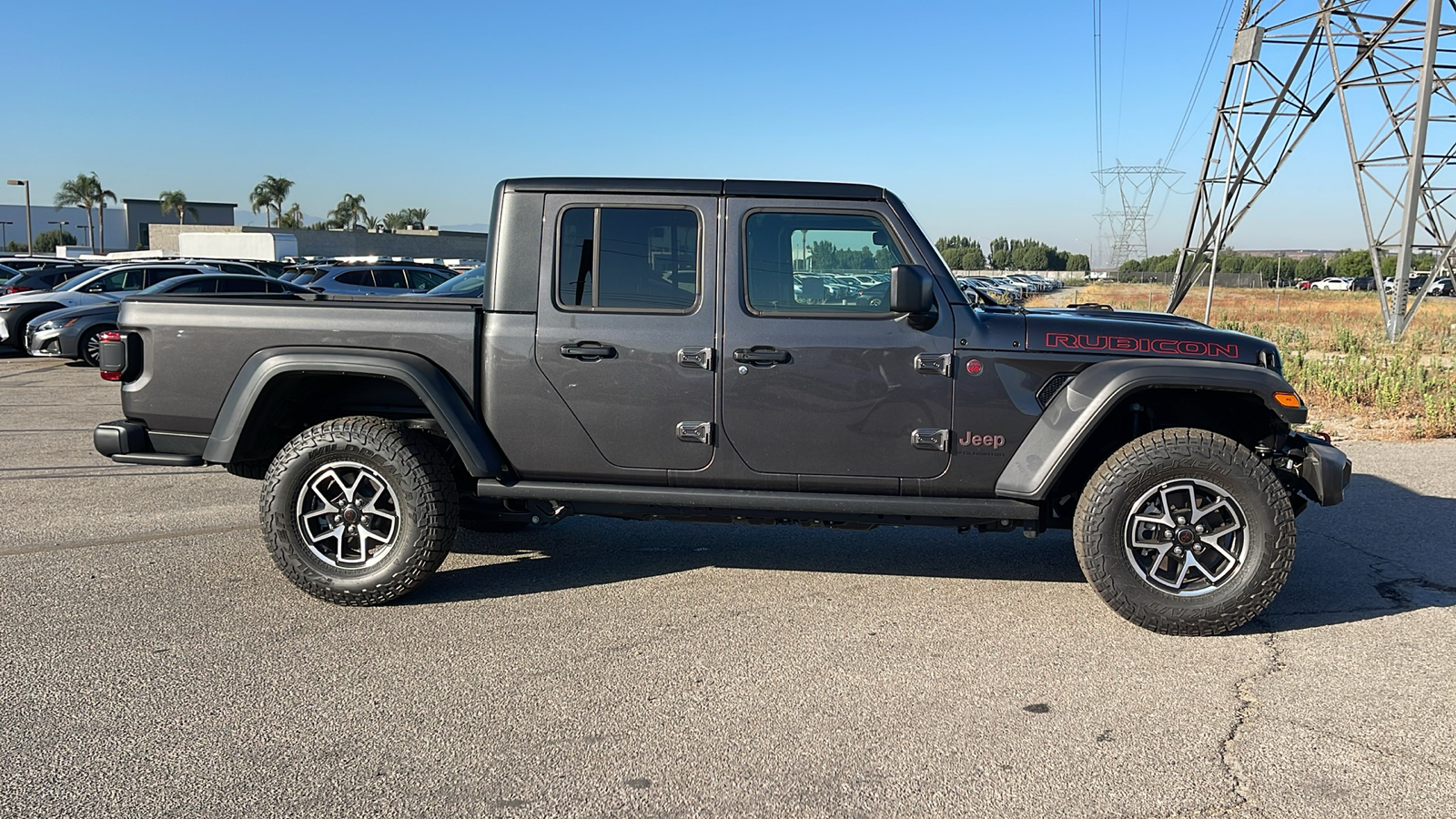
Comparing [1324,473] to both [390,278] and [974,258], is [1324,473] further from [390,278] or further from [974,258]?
[974,258]

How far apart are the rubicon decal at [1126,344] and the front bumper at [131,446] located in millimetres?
4229

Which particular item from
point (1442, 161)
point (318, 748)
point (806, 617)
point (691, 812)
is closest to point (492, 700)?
point (318, 748)

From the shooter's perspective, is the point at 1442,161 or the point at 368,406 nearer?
the point at 368,406

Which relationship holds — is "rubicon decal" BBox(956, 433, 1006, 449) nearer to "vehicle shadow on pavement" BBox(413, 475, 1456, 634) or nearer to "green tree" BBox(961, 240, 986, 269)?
"vehicle shadow on pavement" BBox(413, 475, 1456, 634)

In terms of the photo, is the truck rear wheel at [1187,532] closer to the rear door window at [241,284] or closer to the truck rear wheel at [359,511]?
the truck rear wheel at [359,511]

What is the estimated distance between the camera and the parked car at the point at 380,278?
64.4ft

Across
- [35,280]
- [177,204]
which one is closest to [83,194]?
[177,204]

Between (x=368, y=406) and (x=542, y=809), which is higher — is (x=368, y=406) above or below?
above

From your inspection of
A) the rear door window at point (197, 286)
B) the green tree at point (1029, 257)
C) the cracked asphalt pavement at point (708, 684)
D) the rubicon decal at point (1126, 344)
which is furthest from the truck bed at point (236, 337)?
the green tree at point (1029, 257)

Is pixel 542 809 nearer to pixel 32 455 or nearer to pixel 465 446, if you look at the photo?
pixel 465 446

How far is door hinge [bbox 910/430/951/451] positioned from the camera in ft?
15.5

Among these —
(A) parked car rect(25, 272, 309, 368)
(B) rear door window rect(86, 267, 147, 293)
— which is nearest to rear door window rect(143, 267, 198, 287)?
(B) rear door window rect(86, 267, 147, 293)

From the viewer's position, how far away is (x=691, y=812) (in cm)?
312

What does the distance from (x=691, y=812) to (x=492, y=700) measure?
43.6 inches
